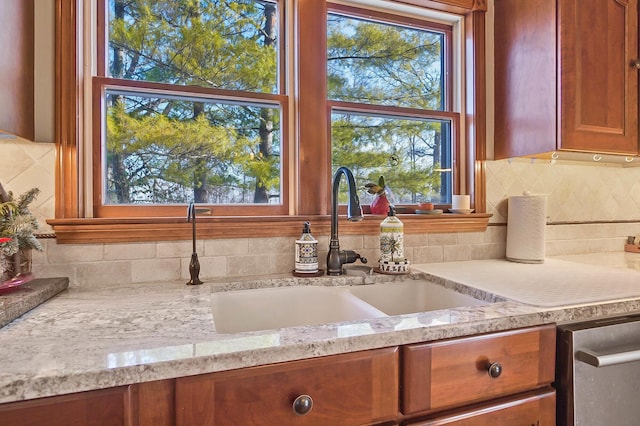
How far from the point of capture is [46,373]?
1.94 feet

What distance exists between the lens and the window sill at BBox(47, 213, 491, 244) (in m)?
1.20

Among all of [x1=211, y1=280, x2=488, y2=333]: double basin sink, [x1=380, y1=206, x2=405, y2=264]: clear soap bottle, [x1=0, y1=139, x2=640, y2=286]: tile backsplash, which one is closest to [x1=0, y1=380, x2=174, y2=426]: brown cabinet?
[x1=211, y1=280, x2=488, y2=333]: double basin sink

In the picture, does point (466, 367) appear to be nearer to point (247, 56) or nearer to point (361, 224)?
point (361, 224)

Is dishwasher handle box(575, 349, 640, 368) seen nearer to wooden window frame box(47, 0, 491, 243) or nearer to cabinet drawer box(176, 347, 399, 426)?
cabinet drawer box(176, 347, 399, 426)

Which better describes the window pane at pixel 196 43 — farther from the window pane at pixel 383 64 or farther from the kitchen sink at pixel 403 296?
the kitchen sink at pixel 403 296

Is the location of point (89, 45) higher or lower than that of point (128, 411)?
higher

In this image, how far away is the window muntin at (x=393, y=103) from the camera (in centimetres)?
167

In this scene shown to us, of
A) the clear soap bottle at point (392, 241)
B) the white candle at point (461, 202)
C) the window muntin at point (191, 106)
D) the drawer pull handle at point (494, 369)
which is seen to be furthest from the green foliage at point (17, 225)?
the white candle at point (461, 202)

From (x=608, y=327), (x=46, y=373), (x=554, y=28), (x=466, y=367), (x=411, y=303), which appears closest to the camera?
(x=46, y=373)

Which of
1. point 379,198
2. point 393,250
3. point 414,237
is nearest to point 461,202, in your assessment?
point 414,237

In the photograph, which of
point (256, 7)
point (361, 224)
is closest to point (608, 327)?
point (361, 224)

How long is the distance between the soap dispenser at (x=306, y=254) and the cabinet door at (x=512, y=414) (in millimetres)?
657

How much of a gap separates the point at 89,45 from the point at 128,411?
1.25m

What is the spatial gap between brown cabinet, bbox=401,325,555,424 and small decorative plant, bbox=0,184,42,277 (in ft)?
3.49
